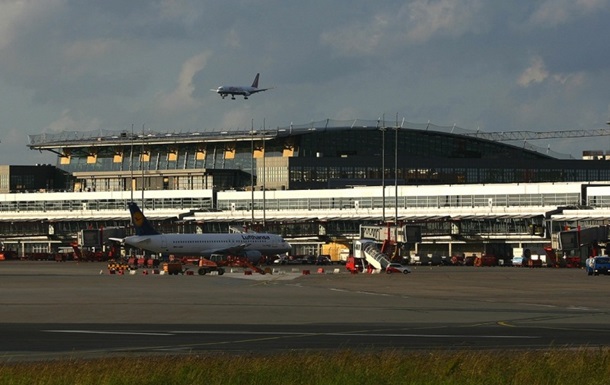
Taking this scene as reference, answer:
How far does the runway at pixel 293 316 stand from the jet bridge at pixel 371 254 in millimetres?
23745

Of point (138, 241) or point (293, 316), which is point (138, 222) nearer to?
point (138, 241)

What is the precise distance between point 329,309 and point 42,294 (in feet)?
79.0

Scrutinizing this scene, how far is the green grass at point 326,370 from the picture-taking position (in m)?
28.5

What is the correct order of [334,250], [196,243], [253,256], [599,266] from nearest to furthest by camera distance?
[599,266]
[253,256]
[196,243]
[334,250]

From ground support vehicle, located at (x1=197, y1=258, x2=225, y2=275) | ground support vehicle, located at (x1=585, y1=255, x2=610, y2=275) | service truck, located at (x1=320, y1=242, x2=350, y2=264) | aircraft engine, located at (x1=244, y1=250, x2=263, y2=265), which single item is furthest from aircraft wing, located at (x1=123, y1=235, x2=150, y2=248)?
ground support vehicle, located at (x1=585, y1=255, x2=610, y2=275)

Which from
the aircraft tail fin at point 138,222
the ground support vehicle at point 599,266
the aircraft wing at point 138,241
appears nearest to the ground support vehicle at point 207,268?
the ground support vehicle at point 599,266

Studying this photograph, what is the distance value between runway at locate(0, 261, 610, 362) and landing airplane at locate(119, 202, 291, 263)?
54.0 metres

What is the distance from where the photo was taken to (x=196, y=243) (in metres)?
151

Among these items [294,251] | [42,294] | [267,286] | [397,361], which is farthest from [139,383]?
[294,251]

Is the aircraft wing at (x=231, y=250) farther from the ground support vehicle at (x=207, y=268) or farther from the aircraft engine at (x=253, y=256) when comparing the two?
the ground support vehicle at (x=207, y=268)

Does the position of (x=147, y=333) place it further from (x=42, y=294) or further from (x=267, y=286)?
(x=267, y=286)

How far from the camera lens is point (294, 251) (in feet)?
614

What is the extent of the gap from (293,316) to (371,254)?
223 feet

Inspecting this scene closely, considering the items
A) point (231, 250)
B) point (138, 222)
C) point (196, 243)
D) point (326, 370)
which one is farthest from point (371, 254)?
point (326, 370)
